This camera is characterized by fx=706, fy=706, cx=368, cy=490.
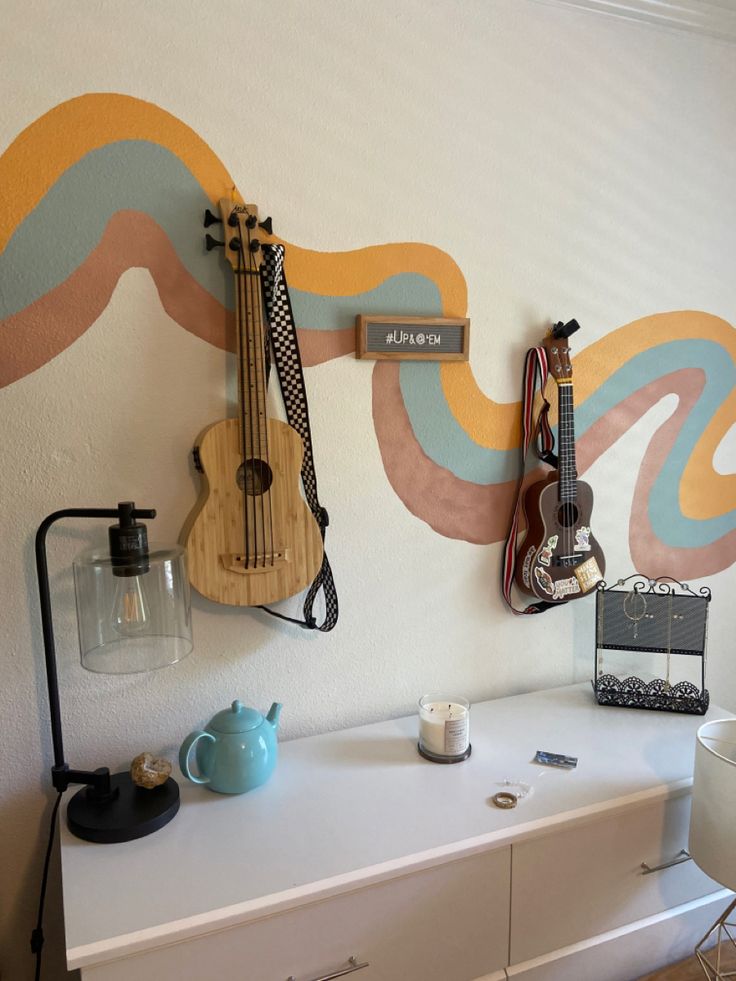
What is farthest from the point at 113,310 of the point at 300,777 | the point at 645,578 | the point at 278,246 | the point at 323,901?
the point at 645,578

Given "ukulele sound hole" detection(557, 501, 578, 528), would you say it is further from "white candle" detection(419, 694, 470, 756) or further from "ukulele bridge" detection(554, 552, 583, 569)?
"white candle" detection(419, 694, 470, 756)

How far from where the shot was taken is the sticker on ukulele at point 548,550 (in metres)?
1.71

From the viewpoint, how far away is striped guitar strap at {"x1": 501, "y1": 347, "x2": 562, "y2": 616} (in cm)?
169

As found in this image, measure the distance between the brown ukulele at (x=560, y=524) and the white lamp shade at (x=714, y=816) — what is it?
1.67 ft

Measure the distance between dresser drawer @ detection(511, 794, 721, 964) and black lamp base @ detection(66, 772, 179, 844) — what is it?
636mm

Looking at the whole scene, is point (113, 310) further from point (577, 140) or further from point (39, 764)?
point (577, 140)

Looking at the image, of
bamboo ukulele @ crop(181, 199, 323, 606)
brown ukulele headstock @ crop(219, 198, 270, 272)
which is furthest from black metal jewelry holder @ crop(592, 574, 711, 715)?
brown ukulele headstock @ crop(219, 198, 270, 272)

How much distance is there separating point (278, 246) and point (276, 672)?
908mm

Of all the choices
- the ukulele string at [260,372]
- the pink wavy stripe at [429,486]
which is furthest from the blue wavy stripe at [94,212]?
the pink wavy stripe at [429,486]

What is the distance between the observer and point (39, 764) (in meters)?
1.40

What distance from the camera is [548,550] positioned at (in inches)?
67.7

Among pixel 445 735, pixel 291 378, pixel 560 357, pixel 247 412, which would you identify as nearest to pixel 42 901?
pixel 445 735

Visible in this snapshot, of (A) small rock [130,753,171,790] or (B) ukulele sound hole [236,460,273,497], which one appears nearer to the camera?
(A) small rock [130,753,171,790]

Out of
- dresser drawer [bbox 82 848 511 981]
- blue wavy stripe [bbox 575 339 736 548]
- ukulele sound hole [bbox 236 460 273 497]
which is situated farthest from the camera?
blue wavy stripe [bbox 575 339 736 548]
